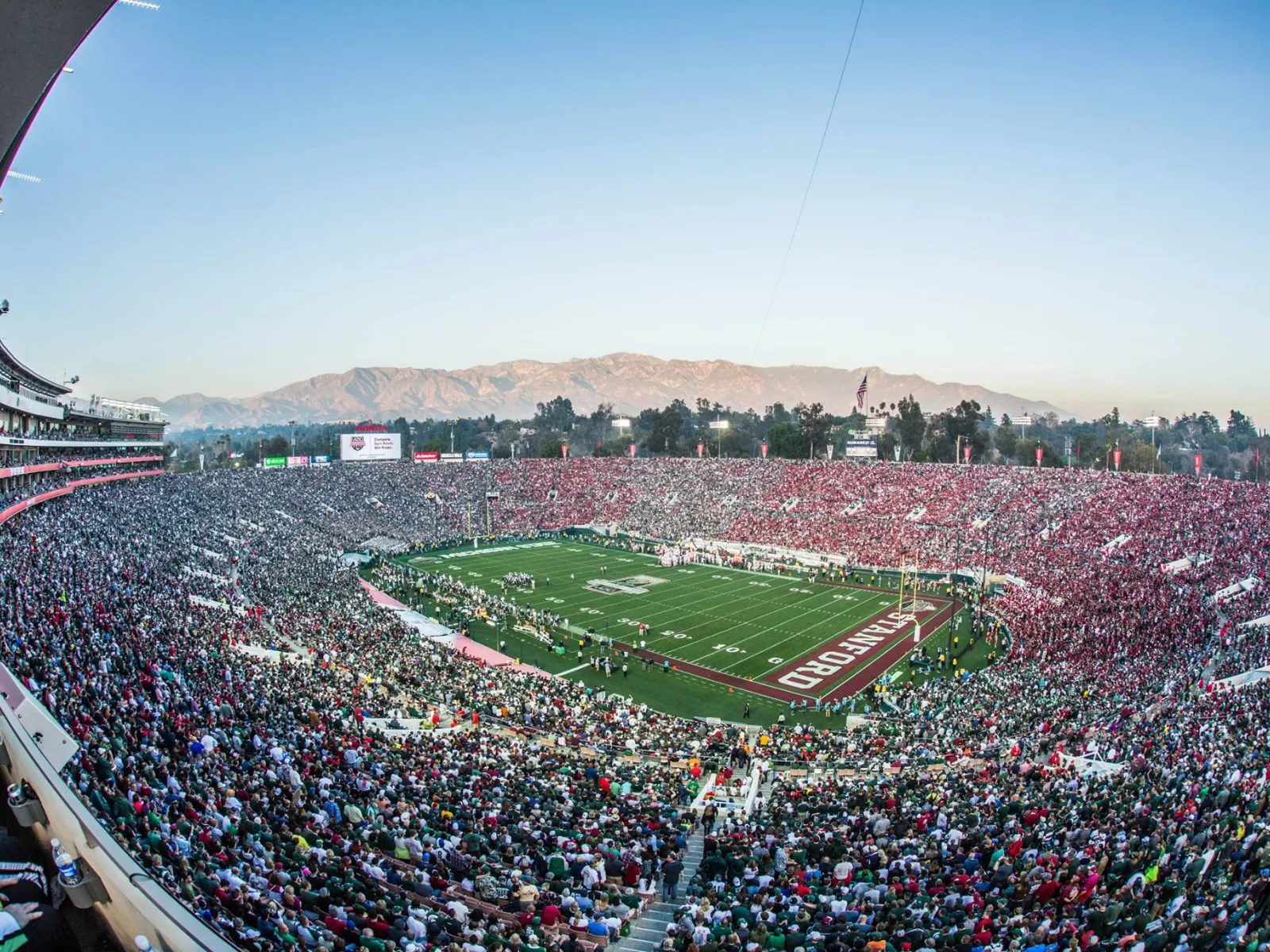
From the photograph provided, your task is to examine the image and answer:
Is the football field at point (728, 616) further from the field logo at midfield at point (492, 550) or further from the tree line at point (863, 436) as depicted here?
the tree line at point (863, 436)

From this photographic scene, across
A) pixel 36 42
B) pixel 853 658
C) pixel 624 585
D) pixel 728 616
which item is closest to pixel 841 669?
pixel 853 658

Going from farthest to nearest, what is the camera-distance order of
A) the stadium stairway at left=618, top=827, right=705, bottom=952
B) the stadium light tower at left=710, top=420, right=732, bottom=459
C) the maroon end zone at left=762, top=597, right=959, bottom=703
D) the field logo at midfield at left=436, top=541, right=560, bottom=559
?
1. the stadium light tower at left=710, top=420, right=732, bottom=459
2. the field logo at midfield at left=436, top=541, right=560, bottom=559
3. the maroon end zone at left=762, top=597, right=959, bottom=703
4. the stadium stairway at left=618, top=827, right=705, bottom=952

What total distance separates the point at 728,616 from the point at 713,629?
8.43ft

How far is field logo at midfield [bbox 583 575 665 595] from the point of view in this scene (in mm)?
42409

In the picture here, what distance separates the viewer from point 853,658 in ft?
99.1

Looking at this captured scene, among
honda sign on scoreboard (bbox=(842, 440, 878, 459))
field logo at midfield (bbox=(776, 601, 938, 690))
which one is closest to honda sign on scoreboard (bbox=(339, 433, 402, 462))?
honda sign on scoreboard (bbox=(842, 440, 878, 459))

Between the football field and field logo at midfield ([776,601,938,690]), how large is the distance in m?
0.06

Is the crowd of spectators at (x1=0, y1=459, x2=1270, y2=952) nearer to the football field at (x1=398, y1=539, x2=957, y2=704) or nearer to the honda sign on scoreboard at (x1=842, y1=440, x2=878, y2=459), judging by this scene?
the football field at (x1=398, y1=539, x2=957, y2=704)

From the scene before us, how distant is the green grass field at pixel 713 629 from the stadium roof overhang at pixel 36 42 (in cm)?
2214

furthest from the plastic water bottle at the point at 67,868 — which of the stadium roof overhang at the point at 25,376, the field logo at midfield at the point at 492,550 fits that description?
the field logo at midfield at the point at 492,550

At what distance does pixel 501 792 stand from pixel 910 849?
6.96 m

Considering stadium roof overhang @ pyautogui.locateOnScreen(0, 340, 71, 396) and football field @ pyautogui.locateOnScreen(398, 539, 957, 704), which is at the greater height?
stadium roof overhang @ pyautogui.locateOnScreen(0, 340, 71, 396)

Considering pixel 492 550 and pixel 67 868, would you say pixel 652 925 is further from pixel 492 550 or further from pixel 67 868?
pixel 492 550

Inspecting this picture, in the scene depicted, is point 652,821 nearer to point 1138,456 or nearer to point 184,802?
point 184,802
